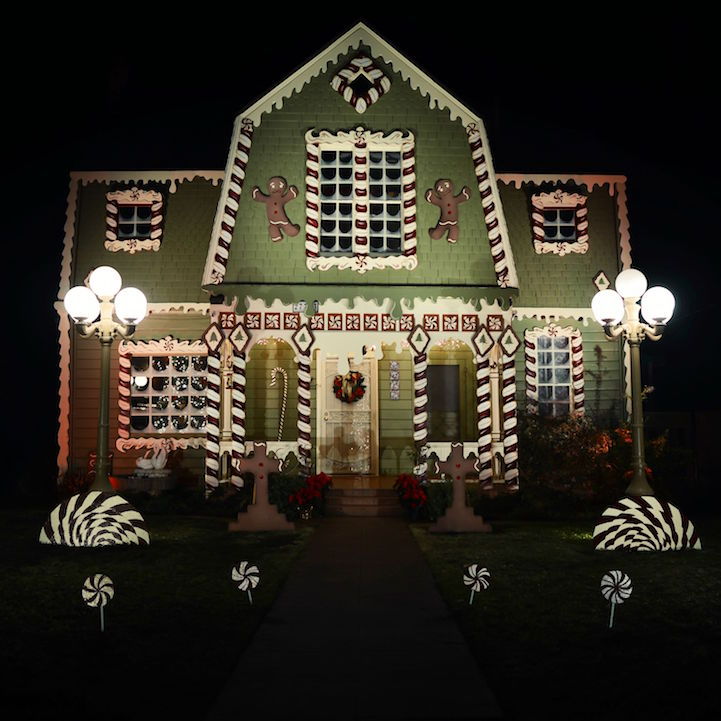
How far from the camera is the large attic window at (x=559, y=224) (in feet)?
56.7

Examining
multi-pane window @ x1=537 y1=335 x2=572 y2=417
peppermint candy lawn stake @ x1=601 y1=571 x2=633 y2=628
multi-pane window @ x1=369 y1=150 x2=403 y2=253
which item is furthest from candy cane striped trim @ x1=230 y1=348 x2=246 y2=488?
peppermint candy lawn stake @ x1=601 y1=571 x2=633 y2=628

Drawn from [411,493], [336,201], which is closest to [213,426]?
[411,493]

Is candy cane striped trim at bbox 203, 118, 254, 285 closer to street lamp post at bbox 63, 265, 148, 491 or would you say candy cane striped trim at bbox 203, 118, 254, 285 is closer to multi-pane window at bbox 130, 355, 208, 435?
multi-pane window at bbox 130, 355, 208, 435

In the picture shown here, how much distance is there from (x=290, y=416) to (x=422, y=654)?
456 inches

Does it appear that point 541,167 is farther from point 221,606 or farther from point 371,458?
point 221,606

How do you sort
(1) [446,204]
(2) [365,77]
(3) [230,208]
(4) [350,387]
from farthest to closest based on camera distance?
(4) [350,387]
(2) [365,77]
(1) [446,204]
(3) [230,208]

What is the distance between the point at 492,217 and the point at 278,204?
161 inches

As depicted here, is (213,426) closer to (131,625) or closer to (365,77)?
(365,77)

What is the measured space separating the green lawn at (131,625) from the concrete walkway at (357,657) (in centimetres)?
24

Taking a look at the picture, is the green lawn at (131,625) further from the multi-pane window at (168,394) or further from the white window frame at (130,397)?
the multi-pane window at (168,394)

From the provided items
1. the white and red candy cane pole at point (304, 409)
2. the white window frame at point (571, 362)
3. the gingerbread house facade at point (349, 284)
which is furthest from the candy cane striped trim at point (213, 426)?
the white window frame at point (571, 362)

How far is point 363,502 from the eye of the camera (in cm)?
1364

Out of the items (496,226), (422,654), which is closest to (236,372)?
(496,226)

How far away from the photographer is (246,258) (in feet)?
50.1
